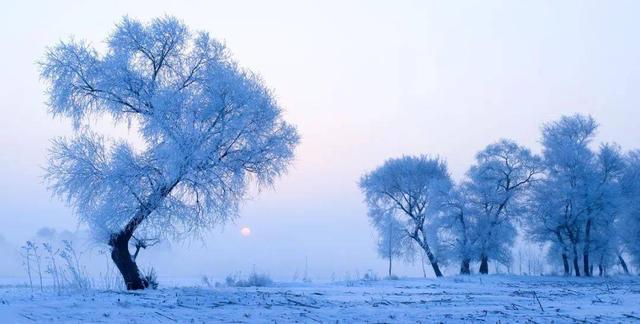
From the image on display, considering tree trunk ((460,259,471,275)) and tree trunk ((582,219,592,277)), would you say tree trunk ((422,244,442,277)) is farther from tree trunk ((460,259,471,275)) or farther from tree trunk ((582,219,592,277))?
tree trunk ((582,219,592,277))

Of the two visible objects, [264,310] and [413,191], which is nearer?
[264,310]

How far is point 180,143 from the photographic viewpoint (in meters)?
17.9

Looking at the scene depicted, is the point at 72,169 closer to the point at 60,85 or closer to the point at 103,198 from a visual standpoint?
the point at 103,198

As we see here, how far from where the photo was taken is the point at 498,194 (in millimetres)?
46312

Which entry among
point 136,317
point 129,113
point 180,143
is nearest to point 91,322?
point 136,317

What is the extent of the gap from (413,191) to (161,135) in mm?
33584

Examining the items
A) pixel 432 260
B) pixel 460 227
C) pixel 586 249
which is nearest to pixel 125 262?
pixel 460 227

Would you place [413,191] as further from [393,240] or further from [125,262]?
[125,262]

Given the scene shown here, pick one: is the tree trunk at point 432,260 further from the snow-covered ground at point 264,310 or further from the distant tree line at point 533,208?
the snow-covered ground at point 264,310

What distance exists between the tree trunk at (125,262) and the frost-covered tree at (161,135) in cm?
3

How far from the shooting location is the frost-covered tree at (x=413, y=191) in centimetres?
4703

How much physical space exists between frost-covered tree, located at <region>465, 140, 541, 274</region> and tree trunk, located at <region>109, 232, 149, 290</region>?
31.2 meters

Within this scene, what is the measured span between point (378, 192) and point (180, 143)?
33897mm

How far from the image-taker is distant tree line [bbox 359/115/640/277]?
4534 centimetres
